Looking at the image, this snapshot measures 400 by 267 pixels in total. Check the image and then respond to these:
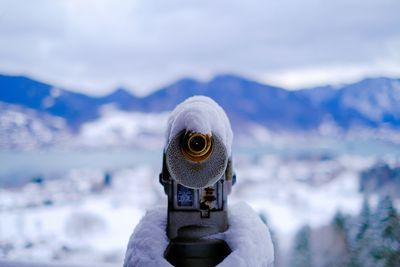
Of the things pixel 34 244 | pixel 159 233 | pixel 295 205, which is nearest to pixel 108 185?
pixel 34 244

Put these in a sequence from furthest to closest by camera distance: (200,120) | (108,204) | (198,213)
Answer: (108,204)
(198,213)
(200,120)

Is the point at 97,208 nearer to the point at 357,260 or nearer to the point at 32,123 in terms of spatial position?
the point at 32,123

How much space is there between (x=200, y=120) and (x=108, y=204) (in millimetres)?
1653

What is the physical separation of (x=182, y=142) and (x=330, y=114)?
1.68 meters

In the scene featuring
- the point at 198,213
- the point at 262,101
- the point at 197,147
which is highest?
the point at 262,101

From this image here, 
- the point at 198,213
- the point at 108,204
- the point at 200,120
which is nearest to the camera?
the point at 200,120

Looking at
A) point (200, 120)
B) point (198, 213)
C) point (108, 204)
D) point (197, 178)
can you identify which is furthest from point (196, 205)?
point (108, 204)

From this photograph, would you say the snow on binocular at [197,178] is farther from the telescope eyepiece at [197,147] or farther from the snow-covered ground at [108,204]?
the snow-covered ground at [108,204]

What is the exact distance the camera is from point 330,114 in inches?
108

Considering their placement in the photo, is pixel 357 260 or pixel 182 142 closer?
pixel 182 142

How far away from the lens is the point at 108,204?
2770 millimetres

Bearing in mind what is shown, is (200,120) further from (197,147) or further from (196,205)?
(196,205)

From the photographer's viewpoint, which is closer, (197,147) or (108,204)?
(197,147)

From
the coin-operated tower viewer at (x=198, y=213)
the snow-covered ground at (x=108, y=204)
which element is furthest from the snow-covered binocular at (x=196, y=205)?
the snow-covered ground at (x=108, y=204)
